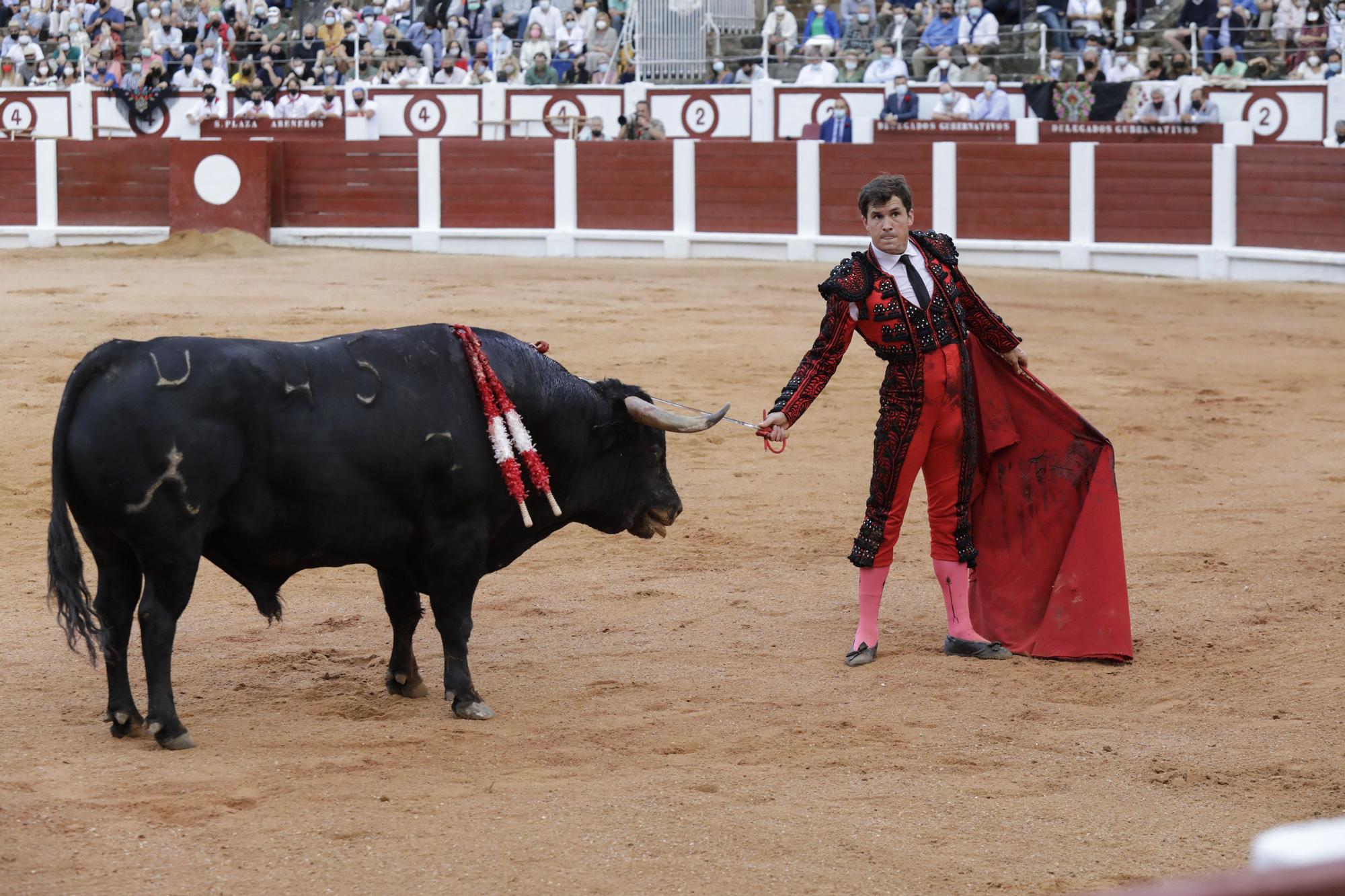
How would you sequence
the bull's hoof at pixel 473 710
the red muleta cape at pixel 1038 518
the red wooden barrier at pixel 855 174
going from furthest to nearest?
the red wooden barrier at pixel 855 174 < the red muleta cape at pixel 1038 518 < the bull's hoof at pixel 473 710

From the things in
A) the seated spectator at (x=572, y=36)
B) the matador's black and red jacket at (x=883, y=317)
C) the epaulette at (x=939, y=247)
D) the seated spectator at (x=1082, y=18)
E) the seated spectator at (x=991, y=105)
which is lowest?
the matador's black and red jacket at (x=883, y=317)

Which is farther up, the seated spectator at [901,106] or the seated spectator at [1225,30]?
the seated spectator at [1225,30]

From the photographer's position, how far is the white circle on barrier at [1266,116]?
17188mm

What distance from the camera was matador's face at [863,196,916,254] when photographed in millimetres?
4488

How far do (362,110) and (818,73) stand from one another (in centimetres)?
554

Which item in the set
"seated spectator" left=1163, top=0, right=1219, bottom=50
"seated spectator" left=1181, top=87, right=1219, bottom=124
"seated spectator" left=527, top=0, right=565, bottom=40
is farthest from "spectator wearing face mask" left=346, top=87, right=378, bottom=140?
"seated spectator" left=1181, top=87, right=1219, bottom=124

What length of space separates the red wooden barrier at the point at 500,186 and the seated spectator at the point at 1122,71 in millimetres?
5768

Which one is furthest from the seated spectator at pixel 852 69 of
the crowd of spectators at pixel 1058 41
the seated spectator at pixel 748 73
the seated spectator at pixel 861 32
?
the seated spectator at pixel 748 73

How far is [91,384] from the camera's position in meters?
3.83

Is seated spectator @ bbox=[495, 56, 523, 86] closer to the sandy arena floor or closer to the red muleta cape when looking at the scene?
the sandy arena floor

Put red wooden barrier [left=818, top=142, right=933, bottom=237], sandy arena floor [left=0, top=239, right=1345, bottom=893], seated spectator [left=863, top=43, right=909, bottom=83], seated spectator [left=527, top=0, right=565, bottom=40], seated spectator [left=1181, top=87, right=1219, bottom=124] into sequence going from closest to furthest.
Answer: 1. sandy arena floor [left=0, top=239, right=1345, bottom=893]
2. red wooden barrier [left=818, top=142, right=933, bottom=237]
3. seated spectator [left=1181, top=87, right=1219, bottom=124]
4. seated spectator [left=863, top=43, right=909, bottom=83]
5. seated spectator [left=527, top=0, right=565, bottom=40]

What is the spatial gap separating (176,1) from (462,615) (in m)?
22.4

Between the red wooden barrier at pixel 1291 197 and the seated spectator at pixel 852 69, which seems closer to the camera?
the red wooden barrier at pixel 1291 197

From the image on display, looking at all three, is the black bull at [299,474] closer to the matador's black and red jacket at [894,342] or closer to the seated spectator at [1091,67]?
the matador's black and red jacket at [894,342]
